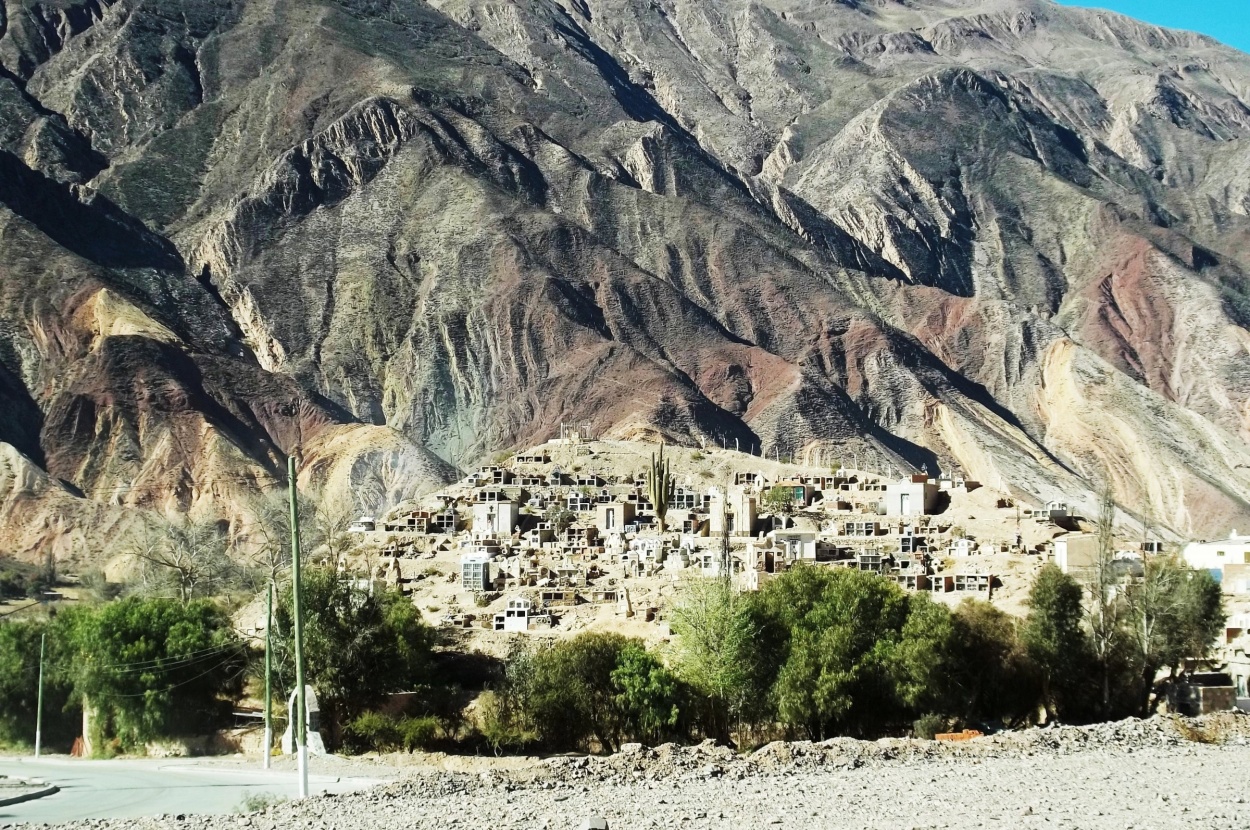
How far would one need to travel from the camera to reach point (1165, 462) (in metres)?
152

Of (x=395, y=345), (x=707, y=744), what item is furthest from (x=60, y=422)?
(x=707, y=744)

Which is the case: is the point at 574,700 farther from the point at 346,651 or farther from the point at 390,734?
the point at 346,651

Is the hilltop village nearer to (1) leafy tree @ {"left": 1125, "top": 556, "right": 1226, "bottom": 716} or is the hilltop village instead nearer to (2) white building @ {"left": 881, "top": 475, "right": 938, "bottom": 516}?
(2) white building @ {"left": 881, "top": 475, "right": 938, "bottom": 516}

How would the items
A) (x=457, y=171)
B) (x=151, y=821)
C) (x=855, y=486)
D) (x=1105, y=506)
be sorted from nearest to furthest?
(x=151, y=821), (x=1105, y=506), (x=855, y=486), (x=457, y=171)

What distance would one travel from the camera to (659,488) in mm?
85250

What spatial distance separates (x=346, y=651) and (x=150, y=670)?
20.3 feet

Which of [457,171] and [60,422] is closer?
[60,422]

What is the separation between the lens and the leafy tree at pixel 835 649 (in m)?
46.9

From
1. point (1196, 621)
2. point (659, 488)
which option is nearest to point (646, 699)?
point (1196, 621)

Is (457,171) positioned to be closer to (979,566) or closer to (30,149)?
(30,149)

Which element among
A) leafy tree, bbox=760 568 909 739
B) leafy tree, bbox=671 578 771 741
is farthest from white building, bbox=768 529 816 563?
leafy tree, bbox=671 578 771 741

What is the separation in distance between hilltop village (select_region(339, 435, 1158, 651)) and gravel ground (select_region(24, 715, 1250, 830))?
1658 cm

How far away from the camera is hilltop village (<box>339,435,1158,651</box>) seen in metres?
65.6

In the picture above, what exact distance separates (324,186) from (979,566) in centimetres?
12687
